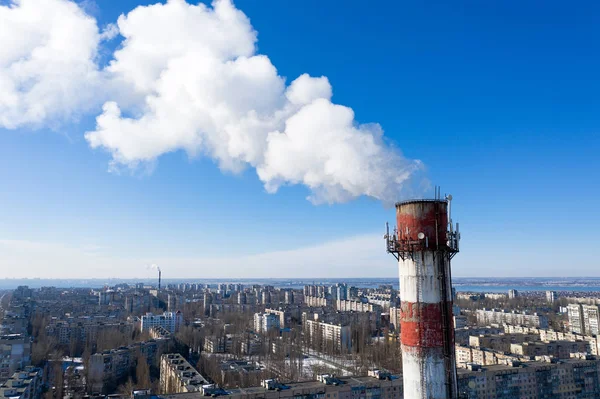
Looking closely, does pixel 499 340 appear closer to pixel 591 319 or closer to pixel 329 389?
pixel 591 319

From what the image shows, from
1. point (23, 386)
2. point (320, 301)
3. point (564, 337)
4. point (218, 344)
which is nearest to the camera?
point (23, 386)

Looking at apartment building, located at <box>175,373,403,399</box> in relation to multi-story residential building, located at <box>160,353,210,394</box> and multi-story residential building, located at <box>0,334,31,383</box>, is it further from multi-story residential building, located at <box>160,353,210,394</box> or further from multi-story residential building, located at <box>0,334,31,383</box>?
multi-story residential building, located at <box>0,334,31,383</box>

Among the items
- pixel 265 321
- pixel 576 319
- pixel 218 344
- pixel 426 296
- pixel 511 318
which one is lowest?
pixel 218 344

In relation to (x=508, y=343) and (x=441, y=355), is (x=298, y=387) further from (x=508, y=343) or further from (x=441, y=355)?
(x=508, y=343)

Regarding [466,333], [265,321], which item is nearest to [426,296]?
[466,333]

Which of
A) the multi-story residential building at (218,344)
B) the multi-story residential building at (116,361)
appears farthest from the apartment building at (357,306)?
the multi-story residential building at (116,361)

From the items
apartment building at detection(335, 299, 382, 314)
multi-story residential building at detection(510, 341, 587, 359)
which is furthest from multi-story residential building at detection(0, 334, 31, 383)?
apartment building at detection(335, 299, 382, 314)

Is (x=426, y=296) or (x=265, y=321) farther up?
(x=426, y=296)
